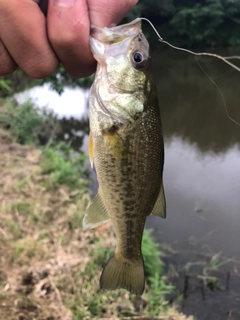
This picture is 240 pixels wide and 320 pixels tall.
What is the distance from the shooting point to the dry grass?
379 cm

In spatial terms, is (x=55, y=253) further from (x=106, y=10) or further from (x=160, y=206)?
(x=106, y=10)

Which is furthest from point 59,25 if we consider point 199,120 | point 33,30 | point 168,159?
point 199,120

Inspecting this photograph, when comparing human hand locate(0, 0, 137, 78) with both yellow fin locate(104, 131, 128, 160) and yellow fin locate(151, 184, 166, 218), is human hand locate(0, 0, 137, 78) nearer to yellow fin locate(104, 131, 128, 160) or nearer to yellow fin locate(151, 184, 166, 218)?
yellow fin locate(104, 131, 128, 160)

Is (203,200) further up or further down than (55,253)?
further down

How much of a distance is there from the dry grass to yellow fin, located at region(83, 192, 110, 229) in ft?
7.08

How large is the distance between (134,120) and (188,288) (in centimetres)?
402

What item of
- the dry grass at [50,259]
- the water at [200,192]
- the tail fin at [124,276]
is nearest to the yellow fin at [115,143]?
the tail fin at [124,276]

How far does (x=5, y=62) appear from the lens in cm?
147

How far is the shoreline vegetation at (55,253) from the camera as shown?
12.6ft

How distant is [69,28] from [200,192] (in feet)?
21.9

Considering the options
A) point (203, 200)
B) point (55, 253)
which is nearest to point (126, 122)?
point (55, 253)

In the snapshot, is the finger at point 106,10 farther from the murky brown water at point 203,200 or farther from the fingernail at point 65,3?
the murky brown water at point 203,200

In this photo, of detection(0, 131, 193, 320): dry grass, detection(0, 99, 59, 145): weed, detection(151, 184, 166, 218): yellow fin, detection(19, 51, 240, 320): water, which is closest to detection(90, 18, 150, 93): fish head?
detection(151, 184, 166, 218): yellow fin

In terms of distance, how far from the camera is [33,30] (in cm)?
135
